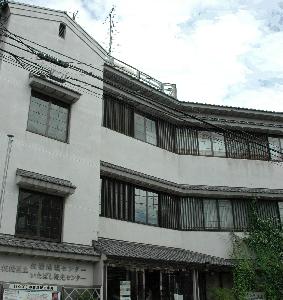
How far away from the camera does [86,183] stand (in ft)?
57.7

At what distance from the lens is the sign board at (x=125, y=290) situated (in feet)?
56.7

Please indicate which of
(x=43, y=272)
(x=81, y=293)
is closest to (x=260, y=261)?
(x=81, y=293)

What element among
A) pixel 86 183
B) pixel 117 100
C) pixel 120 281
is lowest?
pixel 120 281

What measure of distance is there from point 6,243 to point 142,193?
28.1 ft

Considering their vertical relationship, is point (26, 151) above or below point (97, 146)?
below

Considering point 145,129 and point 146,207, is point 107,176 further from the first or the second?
point 145,129

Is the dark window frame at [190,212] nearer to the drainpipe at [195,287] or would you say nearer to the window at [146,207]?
the window at [146,207]

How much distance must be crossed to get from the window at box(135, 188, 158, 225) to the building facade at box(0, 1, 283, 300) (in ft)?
0.18

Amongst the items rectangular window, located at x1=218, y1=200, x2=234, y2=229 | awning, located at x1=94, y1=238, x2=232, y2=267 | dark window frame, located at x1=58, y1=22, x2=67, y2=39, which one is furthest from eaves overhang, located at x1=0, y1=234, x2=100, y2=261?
dark window frame, located at x1=58, y1=22, x2=67, y2=39

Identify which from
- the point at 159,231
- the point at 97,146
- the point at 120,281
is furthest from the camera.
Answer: the point at 159,231

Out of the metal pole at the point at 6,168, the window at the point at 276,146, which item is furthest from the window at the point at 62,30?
the window at the point at 276,146

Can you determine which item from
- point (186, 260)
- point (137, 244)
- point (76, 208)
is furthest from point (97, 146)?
→ point (186, 260)

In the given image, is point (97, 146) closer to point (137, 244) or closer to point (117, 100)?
point (117, 100)

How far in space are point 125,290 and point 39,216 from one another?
16.1ft
